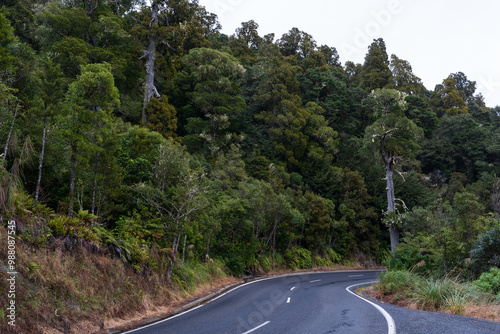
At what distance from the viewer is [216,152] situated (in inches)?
1196

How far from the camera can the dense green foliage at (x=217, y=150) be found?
10.7 metres

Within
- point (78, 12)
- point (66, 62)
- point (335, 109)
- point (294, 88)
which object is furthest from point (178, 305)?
point (335, 109)

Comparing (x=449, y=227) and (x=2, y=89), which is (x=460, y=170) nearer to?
(x=449, y=227)

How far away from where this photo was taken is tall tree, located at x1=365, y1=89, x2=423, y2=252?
24.7m

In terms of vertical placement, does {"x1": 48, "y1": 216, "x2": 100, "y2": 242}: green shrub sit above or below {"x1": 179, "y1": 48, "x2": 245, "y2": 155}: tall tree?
below

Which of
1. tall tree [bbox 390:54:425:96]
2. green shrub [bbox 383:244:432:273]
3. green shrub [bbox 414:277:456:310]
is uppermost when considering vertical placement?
tall tree [bbox 390:54:425:96]

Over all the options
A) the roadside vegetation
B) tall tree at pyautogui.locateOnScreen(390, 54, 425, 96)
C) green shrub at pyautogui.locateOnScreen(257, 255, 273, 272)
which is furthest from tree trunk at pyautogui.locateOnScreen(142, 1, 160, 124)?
tall tree at pyautogui.locateOnScreen(390, 54, 425, 96)

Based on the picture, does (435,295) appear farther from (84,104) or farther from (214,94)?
(214,94)

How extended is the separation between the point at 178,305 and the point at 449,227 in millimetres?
12453

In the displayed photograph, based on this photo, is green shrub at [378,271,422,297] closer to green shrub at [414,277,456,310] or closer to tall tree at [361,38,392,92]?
green shrub at [414,277,456,310]

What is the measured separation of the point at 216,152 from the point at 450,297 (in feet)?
77.5

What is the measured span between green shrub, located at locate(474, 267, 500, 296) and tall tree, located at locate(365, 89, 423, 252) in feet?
48.9

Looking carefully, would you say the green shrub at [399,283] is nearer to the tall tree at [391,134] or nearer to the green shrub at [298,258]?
the tall tree at [391,134]

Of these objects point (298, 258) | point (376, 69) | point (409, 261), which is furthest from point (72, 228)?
point (376, 69)
